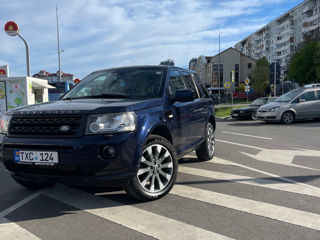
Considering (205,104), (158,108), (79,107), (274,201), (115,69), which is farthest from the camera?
(205,104)

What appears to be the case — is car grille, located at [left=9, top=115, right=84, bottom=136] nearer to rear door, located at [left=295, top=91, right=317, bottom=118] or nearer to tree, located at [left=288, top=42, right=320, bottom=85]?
rear door, located at [left=295, top=91, right=317, bottom=118]

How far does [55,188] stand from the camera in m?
4.36

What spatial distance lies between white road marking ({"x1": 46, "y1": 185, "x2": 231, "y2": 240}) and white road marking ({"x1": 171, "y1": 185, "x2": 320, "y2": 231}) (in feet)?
2.44

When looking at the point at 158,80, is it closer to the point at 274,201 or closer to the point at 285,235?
the point at 274,201

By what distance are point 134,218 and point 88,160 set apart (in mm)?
766

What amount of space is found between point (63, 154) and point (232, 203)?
6.52ft

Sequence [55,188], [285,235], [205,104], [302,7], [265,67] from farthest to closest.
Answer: [302,7] → [265,67] → [205,104] → [55,188] → [285,235]

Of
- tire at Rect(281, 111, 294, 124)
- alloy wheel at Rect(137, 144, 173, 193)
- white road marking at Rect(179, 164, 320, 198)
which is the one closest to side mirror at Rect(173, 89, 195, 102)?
alloy wheel at Rect(137, 144, 173, 193)

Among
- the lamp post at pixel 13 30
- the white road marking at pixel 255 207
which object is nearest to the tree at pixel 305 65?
the lamp post at pixel 13 30

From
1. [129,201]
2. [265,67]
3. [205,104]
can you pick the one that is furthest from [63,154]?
[265,67]

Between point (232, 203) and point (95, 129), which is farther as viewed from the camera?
point (232, 203)

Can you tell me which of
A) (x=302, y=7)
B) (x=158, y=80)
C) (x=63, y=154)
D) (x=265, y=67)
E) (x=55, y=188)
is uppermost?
(x=302, y=7)

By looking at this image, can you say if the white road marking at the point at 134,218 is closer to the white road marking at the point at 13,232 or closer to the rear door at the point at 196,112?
the white road marking at the point at 13,232

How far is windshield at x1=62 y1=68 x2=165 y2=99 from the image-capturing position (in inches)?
165
